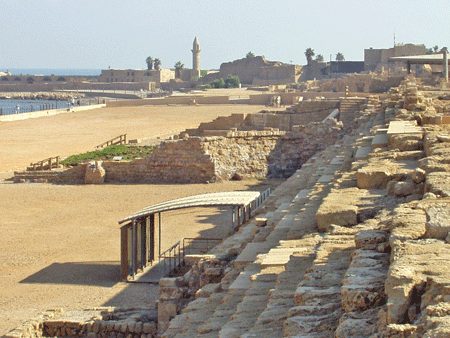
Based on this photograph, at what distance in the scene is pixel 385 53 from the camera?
73500mm

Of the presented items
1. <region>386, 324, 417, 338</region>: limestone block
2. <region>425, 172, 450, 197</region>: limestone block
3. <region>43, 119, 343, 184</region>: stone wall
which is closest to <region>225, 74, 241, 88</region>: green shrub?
<region>43, 119, 343, 184</region>: stone wall

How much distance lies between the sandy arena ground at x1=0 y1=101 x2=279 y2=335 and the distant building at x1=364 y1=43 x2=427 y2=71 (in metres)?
48.0

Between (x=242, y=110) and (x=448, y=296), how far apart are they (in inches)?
1731

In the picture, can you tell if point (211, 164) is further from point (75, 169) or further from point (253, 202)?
point (253, 202)

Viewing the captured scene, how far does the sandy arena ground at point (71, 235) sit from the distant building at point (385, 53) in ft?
157

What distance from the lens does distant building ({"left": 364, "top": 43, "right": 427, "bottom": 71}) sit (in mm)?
68719

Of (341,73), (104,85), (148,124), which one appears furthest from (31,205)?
(104,85)

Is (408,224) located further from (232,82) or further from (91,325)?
(232,82)

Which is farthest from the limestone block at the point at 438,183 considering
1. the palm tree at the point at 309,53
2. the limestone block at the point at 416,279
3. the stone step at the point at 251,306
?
the palm tree at the point at 309,53

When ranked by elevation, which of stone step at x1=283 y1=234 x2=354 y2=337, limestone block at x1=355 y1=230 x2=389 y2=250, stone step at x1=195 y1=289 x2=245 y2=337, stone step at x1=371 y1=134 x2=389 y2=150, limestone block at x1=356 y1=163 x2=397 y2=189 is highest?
stone step at x1=371 y1=134 x2=389 y2=150

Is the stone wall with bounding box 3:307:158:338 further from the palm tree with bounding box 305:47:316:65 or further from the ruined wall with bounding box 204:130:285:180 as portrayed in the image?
the palm tree with bounding box 305:47:316:65

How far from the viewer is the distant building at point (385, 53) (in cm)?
6872

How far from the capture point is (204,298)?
285 inches

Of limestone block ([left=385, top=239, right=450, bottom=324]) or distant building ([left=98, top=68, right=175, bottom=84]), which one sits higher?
distant building ([left=98, top=68, right=175, bottom=84])
